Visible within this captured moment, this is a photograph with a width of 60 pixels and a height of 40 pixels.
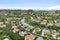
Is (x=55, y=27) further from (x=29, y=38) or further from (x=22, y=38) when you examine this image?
(x=29, y=38)

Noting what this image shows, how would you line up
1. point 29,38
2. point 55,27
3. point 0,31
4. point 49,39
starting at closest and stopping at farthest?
1. point 29,38
2. point 49,39
3. point 0,31
4. point 55,27

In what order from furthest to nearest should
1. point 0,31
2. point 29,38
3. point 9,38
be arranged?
point 0,31
point 9,38
point 29,38

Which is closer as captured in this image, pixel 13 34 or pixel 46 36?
pixel 46 36

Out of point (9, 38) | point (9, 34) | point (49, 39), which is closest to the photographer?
point (49, 39)

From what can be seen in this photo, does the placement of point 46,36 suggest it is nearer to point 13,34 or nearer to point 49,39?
point 49,39

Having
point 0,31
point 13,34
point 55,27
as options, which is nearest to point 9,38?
point 13,34

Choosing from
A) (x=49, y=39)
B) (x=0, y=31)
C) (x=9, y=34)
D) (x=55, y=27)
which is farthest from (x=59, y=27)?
(x=49, y=39)

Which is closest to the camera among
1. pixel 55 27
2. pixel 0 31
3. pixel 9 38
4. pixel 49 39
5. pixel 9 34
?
pixel 49 39

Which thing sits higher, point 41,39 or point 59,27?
point 41,39

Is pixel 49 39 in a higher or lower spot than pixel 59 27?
higher
